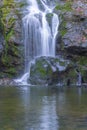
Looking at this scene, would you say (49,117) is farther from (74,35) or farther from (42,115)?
(74,35)

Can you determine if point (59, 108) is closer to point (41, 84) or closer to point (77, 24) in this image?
point (41, 84)

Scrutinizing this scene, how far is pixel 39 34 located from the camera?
84.4 ft

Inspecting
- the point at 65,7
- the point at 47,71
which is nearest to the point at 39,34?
the point at 65,7

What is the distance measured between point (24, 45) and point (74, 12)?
4.25 m

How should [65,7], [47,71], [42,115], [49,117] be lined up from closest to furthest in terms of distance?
[49,117] → [42,115] → [47,71] → [65,7]

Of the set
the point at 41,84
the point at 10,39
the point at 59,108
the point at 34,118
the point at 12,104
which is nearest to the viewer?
the point at 34,118

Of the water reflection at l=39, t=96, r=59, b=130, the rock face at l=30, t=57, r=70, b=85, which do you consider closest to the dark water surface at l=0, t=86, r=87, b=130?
the water reflection at l=39, t=96, r=59, b=130

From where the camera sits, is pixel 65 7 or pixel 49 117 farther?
pixel 65 7

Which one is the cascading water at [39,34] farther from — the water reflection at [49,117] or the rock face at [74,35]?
the water reflection at [49,117]

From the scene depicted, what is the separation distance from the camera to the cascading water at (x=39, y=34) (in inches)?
994

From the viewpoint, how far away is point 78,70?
23.4 meters

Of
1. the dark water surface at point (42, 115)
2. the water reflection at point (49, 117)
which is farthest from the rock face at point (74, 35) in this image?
the water reflection at point (49, 117)

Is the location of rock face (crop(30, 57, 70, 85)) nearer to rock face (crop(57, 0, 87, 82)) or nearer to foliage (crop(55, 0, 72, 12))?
rock face (crop(57, 0, 87, 82))

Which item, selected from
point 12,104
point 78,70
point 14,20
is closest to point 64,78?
point 78,70
